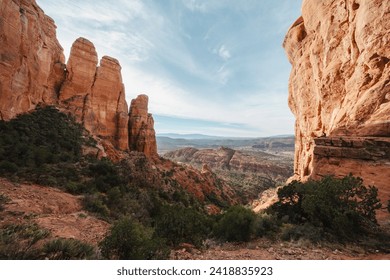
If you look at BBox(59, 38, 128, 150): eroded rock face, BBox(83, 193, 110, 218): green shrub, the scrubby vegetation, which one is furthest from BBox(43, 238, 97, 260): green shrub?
BBox(59, 38, 128, 150): eroded rock face

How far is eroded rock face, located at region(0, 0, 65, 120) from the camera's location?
59.6ft

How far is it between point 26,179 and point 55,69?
25.6 metres

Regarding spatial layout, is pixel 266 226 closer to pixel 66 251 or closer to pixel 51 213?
pixel 66 251

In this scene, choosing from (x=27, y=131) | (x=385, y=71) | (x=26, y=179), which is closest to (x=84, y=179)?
(x=26, y=179)

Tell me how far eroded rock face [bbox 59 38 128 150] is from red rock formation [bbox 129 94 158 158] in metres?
3.17

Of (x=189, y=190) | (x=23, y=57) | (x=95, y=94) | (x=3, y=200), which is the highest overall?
(x=23, y=57)

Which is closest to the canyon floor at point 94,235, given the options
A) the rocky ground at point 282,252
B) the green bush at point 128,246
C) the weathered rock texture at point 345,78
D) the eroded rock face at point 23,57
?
the rocky ground at point 282,252

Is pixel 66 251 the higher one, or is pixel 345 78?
pixel 345 78

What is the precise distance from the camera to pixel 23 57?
20.6 meters

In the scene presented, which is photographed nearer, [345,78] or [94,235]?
[94,235]

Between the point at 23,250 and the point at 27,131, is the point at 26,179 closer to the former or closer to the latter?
the point at 27,131

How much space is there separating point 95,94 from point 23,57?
45.7 ft

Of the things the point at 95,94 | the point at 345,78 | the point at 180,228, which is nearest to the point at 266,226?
the point at 180,228
